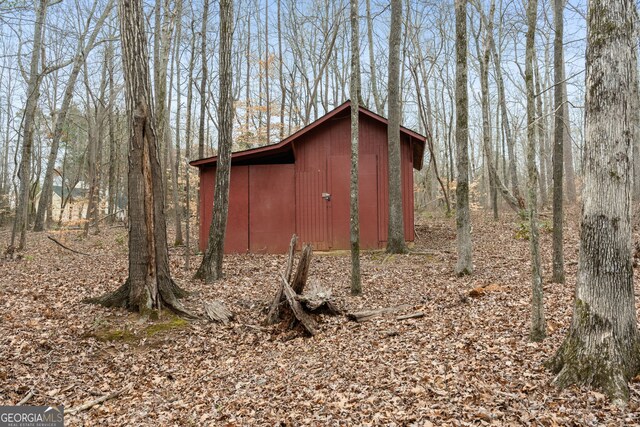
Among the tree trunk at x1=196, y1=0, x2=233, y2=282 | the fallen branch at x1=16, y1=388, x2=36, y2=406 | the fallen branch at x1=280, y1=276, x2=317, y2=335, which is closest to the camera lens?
the fallen branch at x1=16, y1=388, x2=36, y2=406

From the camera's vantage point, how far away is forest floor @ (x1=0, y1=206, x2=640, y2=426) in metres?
3.64

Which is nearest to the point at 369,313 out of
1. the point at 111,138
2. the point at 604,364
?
the point at 604,364

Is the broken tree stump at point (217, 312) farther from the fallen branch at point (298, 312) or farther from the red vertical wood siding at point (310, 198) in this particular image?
the red vertical wood siding at point (310, 198)

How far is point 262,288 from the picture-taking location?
28.0 ft

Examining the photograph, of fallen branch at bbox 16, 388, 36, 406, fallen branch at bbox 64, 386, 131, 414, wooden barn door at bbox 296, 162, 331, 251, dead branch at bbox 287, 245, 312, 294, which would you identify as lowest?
fallen branch at bbox 64, 386, 131, 414

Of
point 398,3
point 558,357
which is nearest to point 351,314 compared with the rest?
point 558,357

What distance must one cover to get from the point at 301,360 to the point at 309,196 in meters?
8.16

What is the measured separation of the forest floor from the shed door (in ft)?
14.5

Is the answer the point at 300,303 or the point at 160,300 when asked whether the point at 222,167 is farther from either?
the point at 300,303

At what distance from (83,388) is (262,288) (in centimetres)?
416

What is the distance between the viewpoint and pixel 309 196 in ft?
42.7

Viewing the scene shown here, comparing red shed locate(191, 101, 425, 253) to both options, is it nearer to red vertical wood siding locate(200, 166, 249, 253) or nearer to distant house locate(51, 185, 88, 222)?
red vertical wood siding locate(200, 166, 249, 253)

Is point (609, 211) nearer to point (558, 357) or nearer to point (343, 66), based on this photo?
point (558, 357)

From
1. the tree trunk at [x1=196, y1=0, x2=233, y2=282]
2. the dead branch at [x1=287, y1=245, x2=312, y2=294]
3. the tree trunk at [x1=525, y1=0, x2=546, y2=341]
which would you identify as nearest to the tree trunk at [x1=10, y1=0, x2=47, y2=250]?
A: the tree trunk at [x1=196, y1=0, x2=233, y2=282]
